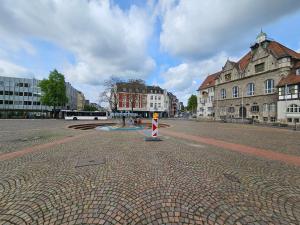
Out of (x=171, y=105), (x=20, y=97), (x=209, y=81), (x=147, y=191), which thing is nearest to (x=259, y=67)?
(x=209, y=81)

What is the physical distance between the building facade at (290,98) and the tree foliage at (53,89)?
55.9 metres

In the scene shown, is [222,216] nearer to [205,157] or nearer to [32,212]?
[32,212]

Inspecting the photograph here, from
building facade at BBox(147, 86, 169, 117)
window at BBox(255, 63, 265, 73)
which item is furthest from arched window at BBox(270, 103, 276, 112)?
building facade at BBox(147, 86, 169, 117)

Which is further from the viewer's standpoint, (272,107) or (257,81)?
(257,81)

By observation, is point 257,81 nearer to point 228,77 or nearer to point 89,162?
point 228,77

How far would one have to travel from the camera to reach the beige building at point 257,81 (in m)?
33.1

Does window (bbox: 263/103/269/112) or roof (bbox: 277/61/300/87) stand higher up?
roof (bbox: 277/61/300/87)

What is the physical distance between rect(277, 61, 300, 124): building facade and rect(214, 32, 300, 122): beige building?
168 centimetres

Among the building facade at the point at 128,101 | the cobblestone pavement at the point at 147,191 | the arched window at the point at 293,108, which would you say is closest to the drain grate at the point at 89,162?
the cobblestone pavement at the point at 147,191

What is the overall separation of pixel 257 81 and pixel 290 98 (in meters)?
9.56

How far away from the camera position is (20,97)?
2341 inches

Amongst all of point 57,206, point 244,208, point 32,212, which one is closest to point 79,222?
point 57,206

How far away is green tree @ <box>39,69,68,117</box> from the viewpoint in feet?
153

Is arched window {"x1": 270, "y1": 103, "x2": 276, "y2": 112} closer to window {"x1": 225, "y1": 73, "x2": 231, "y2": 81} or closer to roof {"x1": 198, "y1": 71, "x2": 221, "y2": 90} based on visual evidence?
window {"x1": 225, "y1": 73, "x2": 231, "y2": 81}
